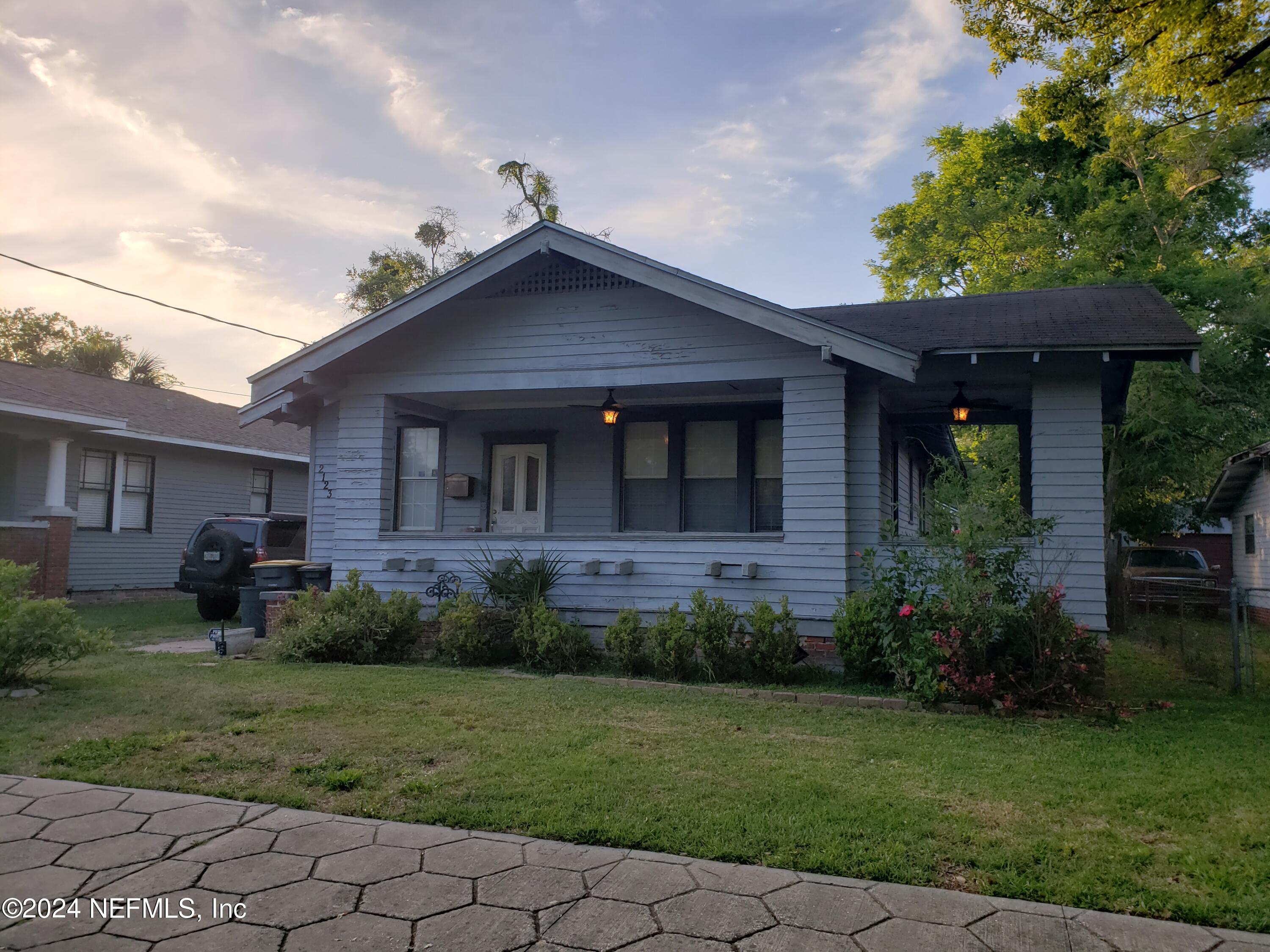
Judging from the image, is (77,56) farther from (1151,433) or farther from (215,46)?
(1151,433)

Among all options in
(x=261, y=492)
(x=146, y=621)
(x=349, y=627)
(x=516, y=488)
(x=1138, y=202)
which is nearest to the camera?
(x=349, y=627)

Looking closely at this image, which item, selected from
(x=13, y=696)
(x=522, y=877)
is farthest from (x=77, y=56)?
(x=522, y=877)

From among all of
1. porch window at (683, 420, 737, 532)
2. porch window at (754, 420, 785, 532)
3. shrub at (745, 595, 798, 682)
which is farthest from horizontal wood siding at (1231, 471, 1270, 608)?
shrub at (745, 595, 798, 682)

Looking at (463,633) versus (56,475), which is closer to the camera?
(463,633)

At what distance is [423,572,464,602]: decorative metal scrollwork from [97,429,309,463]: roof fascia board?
945 centimetres

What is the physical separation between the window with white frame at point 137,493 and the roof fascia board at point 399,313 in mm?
8860

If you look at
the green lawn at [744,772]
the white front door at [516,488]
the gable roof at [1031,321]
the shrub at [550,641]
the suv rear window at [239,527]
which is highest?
the gable roof at [1031,321]

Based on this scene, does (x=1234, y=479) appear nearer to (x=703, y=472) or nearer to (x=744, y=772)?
(x=703, y=472)

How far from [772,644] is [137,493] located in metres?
15.2

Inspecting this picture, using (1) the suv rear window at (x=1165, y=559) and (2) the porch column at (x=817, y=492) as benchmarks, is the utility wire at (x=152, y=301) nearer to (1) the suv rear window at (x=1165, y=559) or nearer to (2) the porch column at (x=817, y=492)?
(2) the porch column at (x=817, y=492)

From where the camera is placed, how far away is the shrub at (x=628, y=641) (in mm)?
8570

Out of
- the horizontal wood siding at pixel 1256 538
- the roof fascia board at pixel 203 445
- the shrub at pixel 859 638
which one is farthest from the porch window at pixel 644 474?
the horizontal wood siding at pixel 1256 538

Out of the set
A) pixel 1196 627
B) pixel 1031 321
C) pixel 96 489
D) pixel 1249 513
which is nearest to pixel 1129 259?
pixel 1249 513

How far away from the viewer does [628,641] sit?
8.55 m
